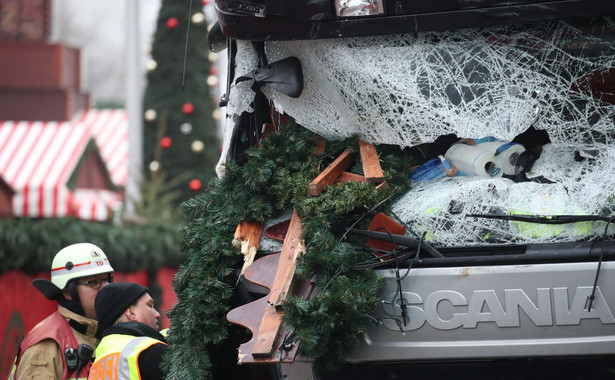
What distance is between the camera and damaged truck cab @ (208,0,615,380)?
2.90m

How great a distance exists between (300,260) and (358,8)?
0.90 metres

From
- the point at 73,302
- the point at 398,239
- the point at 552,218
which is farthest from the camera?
the point at 73,302

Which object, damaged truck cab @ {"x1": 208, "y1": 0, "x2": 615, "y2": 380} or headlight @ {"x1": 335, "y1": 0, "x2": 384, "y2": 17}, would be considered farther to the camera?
headlight @ {"x1": 335, "y1": 0, "x2": 384, "y2": 17}

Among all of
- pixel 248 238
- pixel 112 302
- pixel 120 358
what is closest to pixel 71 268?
pixel 112 302

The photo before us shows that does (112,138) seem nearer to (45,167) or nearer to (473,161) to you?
(45,167)

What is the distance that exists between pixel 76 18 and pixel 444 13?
148 ft

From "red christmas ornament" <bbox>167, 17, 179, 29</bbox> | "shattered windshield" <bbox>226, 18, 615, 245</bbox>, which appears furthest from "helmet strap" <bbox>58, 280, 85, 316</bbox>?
"red christmas ornament" <bbox>167, 17, 179, 29</bbox>

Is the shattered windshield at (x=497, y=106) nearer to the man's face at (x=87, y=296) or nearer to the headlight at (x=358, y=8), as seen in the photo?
the headlight at (x=358, y=8)

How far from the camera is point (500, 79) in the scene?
3316 mm

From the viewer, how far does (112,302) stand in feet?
14.3

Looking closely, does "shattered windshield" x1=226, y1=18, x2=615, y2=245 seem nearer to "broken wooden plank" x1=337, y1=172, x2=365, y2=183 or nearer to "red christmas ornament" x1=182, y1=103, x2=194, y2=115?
"broken wooden plank" x1=337, y1=172, x2=365, y2=183

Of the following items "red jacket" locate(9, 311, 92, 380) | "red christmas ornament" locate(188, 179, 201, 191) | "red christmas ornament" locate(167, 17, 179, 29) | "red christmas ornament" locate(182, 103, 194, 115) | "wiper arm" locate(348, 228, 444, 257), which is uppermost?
"wiper arm" locate(348, 228, 444, 257)

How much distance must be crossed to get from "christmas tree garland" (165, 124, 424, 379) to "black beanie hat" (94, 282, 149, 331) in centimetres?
84

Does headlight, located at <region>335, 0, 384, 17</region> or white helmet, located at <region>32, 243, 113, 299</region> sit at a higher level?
headlight, located at <region>335, 0, 384, 17</region>
